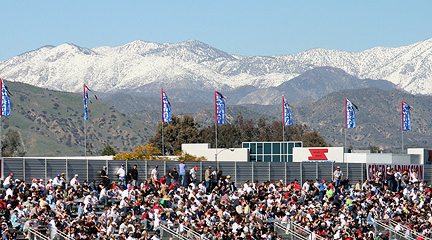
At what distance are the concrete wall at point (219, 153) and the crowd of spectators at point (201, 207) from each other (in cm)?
2344

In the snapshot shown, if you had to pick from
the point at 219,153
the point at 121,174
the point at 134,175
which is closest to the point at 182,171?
the point at 134,175

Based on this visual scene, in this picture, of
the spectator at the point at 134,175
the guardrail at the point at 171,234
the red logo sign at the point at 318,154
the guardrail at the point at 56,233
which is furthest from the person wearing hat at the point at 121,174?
the red logo sign at the point at 318,154

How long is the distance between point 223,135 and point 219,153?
75.8 metres

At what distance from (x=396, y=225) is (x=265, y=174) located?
32.8ft

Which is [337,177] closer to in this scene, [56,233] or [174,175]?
[174,175]

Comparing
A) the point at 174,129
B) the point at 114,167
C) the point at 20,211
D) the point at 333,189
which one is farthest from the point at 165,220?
the point at 174,129

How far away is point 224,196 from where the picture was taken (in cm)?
3716

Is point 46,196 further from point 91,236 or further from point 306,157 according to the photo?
point 306,157

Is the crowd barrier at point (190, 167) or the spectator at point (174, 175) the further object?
the spectator at point (174, 175)

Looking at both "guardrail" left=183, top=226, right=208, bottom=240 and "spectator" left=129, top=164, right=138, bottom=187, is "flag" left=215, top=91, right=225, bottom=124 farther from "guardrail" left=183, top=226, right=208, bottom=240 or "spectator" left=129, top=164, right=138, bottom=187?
"guardrail" left=183, top=226, right=208, bottom=240

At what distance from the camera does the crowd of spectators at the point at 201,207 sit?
95.5ft

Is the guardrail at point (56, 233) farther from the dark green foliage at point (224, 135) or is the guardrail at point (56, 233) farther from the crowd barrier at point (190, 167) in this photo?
the dark green foliage at point (224, 135)

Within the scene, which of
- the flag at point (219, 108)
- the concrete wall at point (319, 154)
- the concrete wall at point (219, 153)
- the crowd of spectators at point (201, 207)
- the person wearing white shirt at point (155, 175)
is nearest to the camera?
the crowd of spectators at point (201, 207)

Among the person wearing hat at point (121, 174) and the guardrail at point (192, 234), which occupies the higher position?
the person wearing hat at point (121, 174)
